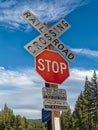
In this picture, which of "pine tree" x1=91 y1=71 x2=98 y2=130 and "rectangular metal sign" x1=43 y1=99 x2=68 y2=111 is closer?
"rectangular metal sign" x1=43 y1=99 x2=68 y2=111

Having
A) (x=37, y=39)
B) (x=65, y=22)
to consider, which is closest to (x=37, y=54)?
(x=37, y=39)

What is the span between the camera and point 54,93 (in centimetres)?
885

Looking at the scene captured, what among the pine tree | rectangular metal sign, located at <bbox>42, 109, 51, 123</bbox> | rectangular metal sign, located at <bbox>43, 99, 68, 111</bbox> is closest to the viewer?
rectangular metal sign, located at <bbox>43, 99, 68, 111</bbox>

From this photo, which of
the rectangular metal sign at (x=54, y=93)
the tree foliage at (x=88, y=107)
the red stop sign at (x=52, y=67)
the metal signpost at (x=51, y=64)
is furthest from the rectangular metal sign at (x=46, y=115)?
the tree foliage at (x=88, y=107)

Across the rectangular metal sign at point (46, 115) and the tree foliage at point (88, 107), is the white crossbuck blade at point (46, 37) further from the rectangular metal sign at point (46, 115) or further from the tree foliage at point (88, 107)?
the tree foliage at point (88, 107)

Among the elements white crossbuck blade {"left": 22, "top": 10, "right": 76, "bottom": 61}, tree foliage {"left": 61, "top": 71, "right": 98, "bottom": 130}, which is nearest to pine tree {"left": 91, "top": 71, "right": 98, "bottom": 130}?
tree foliage {"left": 61, "top": 71, "right": 98, "bottom": 130}

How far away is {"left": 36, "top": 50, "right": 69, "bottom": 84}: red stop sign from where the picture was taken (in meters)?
8.68

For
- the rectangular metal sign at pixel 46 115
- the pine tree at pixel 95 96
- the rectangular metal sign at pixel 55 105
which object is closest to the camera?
the rectangular metal sign at pixel 55 105

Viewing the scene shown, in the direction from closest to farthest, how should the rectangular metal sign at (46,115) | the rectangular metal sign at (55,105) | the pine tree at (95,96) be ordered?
the rectangular metal sign at (55,105), the rectangular metal sign at (46,115), the pine tree at (95,96)

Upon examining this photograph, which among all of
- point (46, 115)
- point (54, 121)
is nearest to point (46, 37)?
point (46, 115)

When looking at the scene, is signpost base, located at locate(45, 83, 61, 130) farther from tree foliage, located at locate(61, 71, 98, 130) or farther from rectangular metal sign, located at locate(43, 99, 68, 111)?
tree foliage, located at locate(61, 71, 98, 130)

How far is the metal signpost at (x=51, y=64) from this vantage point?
8.70 meters

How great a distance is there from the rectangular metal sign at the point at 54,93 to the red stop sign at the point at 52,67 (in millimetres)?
177

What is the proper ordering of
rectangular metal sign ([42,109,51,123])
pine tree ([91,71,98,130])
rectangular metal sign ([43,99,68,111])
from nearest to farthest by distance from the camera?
rectangular metal sign ([43,99,68,111]) → rectangular metal sign ([42,109,51,123]) → pine tree ([91,71,98,130])
